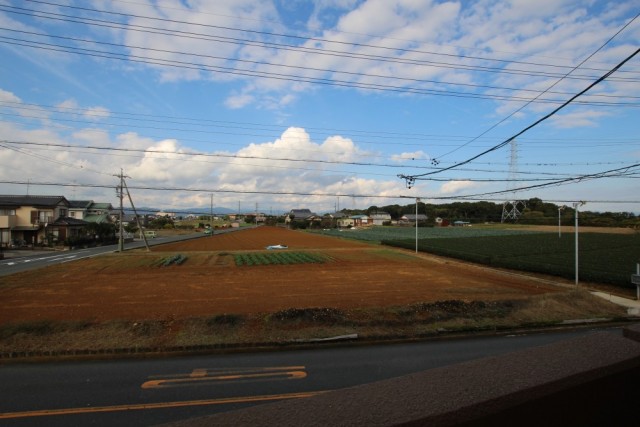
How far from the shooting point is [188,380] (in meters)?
8.49

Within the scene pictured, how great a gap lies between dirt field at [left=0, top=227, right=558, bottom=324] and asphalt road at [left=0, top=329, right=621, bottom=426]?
4.44 metres

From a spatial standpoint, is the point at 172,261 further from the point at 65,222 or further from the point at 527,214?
the point at 527,214

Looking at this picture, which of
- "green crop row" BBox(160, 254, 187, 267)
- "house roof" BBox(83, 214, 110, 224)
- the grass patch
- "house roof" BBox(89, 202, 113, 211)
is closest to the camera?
the grass patch

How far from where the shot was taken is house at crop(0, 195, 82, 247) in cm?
5034

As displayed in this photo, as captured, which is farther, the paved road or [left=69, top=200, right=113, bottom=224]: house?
[left=69, top=200, right=113, bottom=224]: house

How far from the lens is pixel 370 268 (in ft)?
101

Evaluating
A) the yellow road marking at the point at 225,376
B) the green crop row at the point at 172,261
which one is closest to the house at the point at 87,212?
the green crop row at the point at 172,261

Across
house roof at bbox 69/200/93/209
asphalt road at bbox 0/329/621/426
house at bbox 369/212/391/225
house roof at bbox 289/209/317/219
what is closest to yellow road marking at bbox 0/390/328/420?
asphalt road at bbox 0/329/621/426

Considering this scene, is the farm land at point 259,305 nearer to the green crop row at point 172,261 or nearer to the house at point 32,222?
the green crop row at point 172,261

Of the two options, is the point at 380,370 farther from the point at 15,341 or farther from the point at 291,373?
the point at 15,341

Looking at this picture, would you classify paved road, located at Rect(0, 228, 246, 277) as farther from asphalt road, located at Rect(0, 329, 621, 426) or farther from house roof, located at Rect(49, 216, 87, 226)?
asphalt road, located at Rect(0, 329, 621, 426)

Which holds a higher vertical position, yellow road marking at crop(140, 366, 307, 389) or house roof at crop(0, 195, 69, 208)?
house roof at crop(0, 195, 69, 208)

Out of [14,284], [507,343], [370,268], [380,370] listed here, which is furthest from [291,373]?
[370,268]

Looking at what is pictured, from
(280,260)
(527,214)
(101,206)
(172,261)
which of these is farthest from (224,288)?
(527,214)
